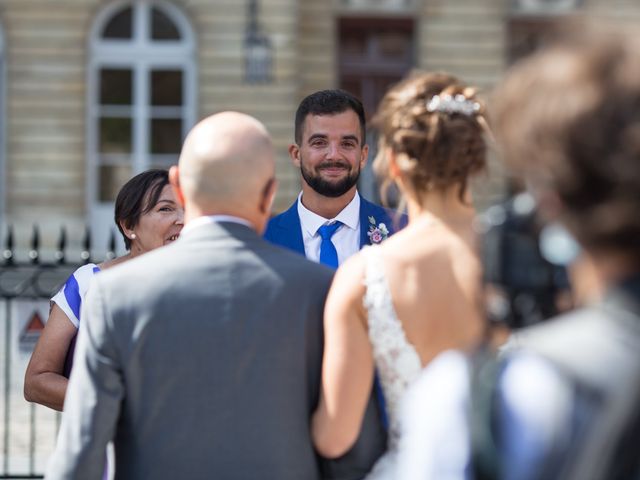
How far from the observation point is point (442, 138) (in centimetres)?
273

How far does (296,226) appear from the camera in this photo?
14.6 feet

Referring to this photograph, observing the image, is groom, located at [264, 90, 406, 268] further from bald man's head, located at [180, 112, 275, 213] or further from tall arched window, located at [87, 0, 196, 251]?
tall arched window, located at [87, 0, 196, 251]

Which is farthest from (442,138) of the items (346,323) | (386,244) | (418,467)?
(418,467)

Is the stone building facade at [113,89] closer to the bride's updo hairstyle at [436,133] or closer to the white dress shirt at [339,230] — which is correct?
the white dress shirt at [339,230]

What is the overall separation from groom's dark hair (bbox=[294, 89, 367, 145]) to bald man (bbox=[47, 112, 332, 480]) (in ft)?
6.09

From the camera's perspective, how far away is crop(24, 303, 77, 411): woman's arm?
150 inches

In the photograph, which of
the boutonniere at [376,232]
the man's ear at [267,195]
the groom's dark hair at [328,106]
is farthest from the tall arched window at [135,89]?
the man's ear at [267,195]

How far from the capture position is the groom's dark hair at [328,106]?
180 inches

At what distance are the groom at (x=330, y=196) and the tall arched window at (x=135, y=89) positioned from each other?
1258cm

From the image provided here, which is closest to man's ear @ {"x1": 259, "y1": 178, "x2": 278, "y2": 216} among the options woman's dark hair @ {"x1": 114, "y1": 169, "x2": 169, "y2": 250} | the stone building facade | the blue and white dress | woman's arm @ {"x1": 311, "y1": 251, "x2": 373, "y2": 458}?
woman's arm @ {"x1": 311, "y1": 251, "x2": 373, "y2": 458}

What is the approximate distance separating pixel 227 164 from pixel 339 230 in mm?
1773

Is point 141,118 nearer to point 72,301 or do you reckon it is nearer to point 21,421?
point 21,421

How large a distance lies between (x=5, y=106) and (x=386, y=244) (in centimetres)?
1467

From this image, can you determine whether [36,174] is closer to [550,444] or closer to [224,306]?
[224,306]
